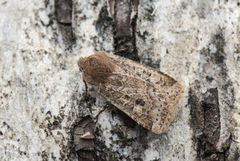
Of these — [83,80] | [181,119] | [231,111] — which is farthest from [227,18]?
[83,80]

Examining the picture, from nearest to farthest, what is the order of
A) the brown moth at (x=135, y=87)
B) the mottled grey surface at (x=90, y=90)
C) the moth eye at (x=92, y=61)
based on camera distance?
the mottled grey surface at (x=90, y=90), the brown moth at (x=135, y=87), the moth eye at (x=92, y=61)

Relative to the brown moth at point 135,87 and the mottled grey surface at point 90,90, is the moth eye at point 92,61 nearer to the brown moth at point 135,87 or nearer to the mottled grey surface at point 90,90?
the brown moth at point 135,87

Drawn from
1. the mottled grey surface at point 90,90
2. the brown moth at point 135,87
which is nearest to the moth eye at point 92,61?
the brown moth at point 135,87

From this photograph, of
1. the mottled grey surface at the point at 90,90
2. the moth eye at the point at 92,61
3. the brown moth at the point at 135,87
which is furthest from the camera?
the moth eye at the point at 92,61

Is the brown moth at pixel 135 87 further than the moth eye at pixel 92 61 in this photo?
No

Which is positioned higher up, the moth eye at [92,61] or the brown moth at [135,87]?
the moth eye at [92,61]

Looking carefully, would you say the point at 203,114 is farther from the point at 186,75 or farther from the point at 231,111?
the point at 186,75
